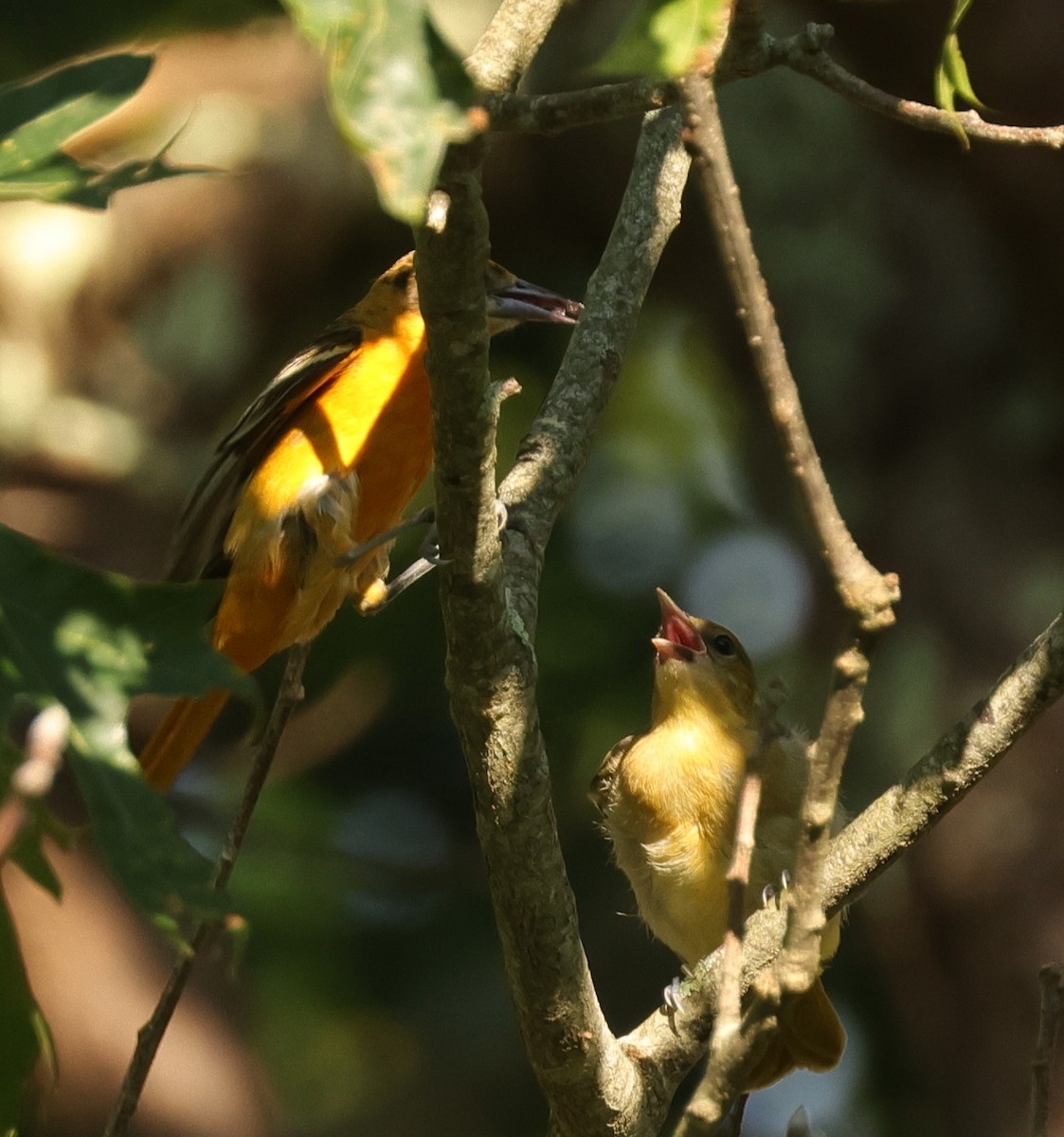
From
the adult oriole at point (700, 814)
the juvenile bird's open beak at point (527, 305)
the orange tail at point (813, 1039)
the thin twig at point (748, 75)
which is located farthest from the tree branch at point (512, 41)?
the orange tail at point (813, 1039)

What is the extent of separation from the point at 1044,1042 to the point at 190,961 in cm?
126

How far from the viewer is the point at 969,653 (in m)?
6.02

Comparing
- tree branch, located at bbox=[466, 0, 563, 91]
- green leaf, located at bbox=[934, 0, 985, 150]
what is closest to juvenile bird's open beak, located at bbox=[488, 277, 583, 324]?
tree branch, located at bbox=[466, 0, 563, 91]

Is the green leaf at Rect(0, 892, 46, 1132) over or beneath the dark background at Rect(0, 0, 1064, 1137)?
over

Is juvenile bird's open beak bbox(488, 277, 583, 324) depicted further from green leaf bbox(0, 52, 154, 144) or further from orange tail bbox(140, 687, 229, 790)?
green leaf bbox(0, 52, 154, 144)

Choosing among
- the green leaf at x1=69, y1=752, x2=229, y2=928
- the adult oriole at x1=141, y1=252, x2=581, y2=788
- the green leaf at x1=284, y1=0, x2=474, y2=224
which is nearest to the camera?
the green leaf at x1=284, y1=0, x2=474, y2=224

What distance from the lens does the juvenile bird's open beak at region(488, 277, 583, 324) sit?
381 cm

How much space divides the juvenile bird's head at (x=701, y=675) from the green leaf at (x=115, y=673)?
2.61m

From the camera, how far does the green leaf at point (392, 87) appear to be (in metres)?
1.20

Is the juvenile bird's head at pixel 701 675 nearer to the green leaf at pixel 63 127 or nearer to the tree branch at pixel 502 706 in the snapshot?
the tree branch at pixel 502 706

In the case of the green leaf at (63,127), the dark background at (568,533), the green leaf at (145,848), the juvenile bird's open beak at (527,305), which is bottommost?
the dark background at (568,533)

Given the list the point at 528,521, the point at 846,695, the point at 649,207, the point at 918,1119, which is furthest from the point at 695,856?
the point at 918,1119

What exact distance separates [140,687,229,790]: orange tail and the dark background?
245 centimetres

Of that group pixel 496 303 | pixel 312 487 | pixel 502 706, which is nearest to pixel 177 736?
pixel 312 487
